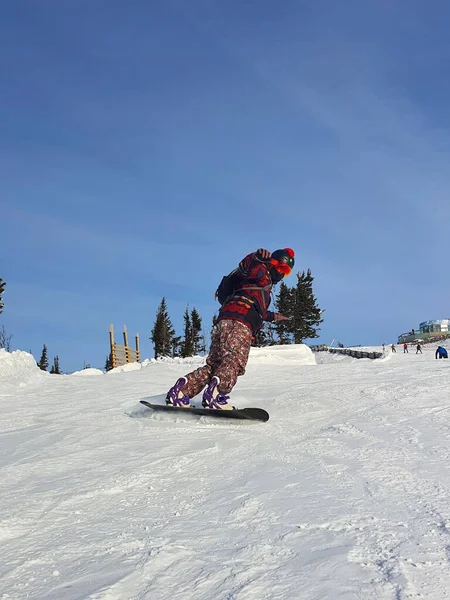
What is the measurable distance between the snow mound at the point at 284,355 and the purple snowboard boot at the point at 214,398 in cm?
1457

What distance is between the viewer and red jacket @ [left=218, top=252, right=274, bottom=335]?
4.86m

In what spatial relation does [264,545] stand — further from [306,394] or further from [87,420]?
[306,394]

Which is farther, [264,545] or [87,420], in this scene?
[87,420]

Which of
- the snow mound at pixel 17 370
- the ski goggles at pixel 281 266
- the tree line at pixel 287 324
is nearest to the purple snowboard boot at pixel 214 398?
the ski goggles at pixel 281 266

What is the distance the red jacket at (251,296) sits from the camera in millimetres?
4859

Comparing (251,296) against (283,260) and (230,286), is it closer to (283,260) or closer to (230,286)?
(230,286)

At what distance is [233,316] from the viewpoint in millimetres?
4809

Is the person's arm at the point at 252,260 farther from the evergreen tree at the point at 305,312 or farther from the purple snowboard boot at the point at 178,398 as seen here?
the evergreen tree at the point at 305,312

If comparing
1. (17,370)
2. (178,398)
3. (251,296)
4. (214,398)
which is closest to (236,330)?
(251,296)

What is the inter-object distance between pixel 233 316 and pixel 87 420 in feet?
5.54

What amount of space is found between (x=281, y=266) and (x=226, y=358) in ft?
3.71

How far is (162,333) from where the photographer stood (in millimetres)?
61094

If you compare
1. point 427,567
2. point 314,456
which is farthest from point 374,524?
point 314,456

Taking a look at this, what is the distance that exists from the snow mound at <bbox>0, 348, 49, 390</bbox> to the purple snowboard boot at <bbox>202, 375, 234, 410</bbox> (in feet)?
15.9
